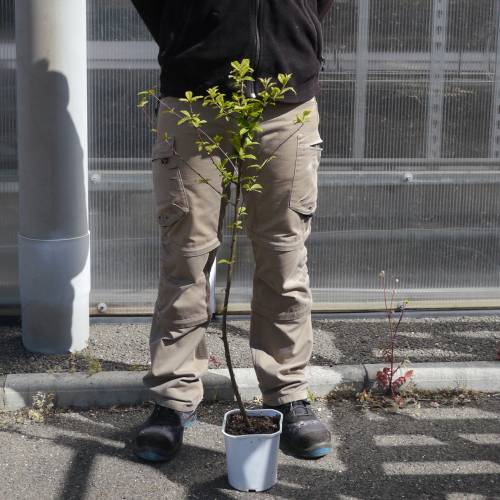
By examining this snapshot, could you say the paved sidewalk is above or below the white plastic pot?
below

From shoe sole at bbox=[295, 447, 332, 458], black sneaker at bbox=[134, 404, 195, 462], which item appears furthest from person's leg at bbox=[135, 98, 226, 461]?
shoe sole at bbox=[295, 447, 332, 458]

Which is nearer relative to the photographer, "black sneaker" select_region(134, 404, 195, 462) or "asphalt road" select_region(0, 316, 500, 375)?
"black sneaker" select_region(134, 404, 195, 462)

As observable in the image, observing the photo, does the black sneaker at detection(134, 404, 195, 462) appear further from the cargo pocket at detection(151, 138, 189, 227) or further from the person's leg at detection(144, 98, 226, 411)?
the cargo pocket at detection(151, 138, 189, 227)

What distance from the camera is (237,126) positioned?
376 centimetres

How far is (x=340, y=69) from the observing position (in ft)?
17.5

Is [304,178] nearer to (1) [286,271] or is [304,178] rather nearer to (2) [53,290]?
(1) [286,271]

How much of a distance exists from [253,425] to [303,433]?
0.89 ft

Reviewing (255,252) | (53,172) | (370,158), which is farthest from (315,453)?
(370,158)

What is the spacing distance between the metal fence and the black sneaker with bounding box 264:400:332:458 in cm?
156

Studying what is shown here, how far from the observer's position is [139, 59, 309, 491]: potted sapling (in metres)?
3.44

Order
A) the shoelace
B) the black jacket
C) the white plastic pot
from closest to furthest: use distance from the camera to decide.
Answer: the white plastic pot, the black jacket, the shoelace

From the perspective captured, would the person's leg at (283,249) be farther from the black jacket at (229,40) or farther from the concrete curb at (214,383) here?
the concrete curb at (214,383)

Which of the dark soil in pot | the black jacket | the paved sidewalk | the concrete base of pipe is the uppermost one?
the black jacket

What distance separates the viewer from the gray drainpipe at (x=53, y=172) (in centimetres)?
456
